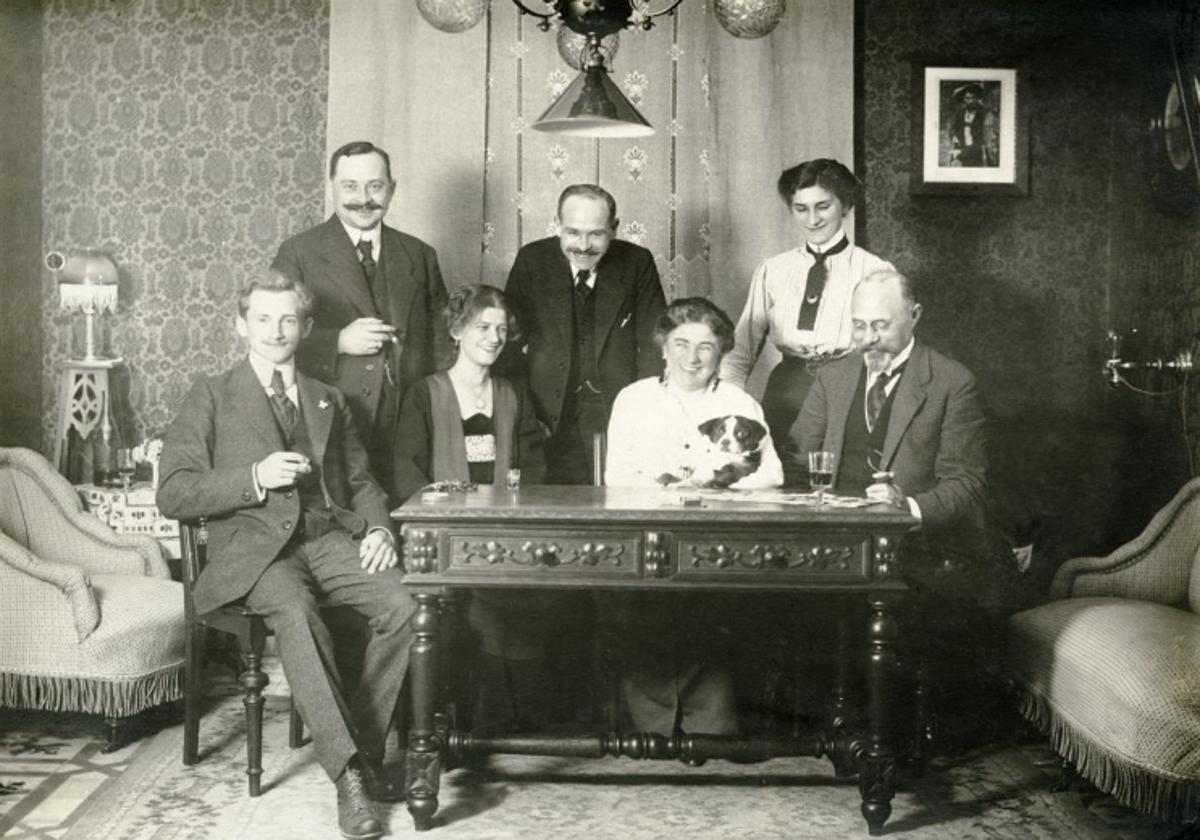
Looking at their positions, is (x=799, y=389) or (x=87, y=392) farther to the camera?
(x=87, y=392)

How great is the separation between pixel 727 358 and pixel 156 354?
2667 millimetres

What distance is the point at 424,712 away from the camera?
138 inches

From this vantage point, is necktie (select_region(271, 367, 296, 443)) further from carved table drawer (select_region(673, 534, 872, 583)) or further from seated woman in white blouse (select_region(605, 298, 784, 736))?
carved table drawer (select_region(673, 534, 872, 583))

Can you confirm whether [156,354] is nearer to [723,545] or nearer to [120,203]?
[120,203]

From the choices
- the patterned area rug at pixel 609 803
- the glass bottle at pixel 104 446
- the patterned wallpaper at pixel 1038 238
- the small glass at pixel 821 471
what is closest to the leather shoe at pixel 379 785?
the patterned area rug at pixel 609 803

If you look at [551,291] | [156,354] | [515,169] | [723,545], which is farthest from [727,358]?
[156,354]

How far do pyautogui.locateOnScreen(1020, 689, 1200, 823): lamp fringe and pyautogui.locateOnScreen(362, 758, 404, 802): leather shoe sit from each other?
81.0 inches

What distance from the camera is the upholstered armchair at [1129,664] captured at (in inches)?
128

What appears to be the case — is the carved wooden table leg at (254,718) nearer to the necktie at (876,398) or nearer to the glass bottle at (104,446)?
the glass bottle at (104,446)

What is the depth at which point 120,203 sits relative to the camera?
5648 millimetres

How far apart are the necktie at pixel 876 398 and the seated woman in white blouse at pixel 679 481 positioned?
1.20 feet

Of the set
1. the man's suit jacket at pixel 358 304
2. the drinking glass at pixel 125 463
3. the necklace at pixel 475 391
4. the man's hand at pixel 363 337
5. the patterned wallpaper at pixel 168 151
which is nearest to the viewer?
the necklace at pixel 475 391

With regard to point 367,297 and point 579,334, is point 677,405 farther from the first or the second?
point 367,297

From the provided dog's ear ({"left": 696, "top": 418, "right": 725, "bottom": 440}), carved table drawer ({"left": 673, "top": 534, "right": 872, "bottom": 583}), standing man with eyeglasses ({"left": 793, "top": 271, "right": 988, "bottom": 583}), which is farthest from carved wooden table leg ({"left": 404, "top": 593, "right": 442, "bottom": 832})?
standing man with eyeglasses ({"left": 793, "top": 271, "right": 988, "bottom": 583})
